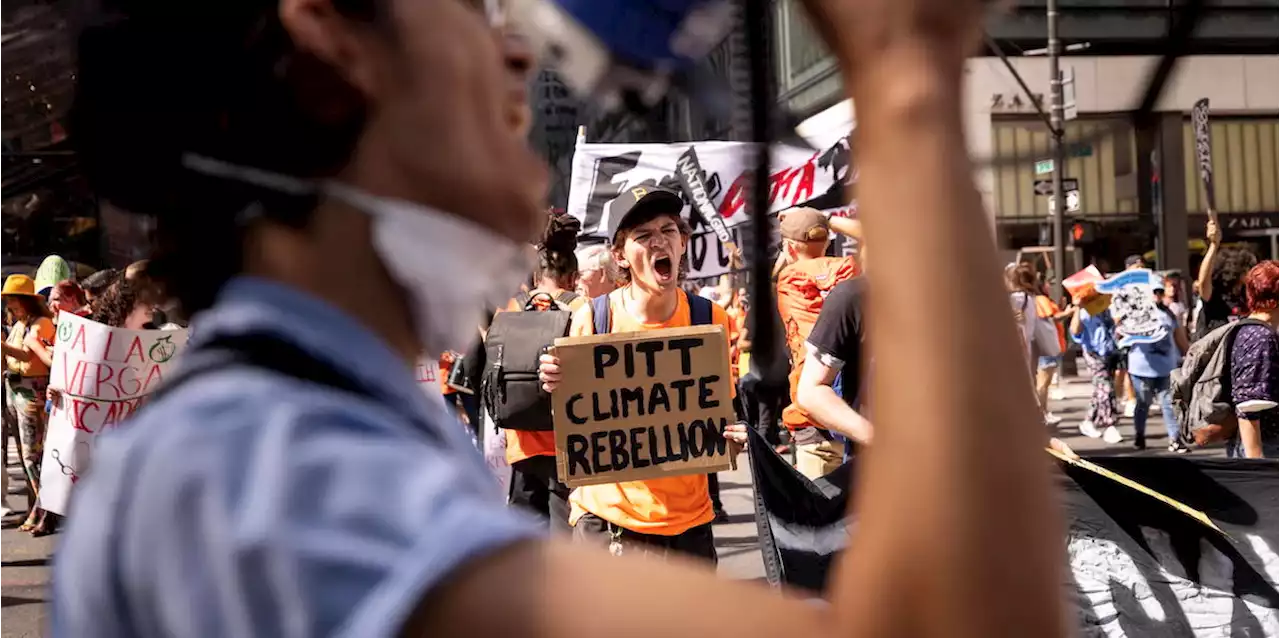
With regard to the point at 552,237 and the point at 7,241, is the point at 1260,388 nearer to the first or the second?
the point at 552,237

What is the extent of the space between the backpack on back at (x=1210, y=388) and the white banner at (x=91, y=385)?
5401mm

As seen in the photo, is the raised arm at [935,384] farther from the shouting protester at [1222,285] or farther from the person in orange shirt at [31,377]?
the person in orange shirt at [31,377]

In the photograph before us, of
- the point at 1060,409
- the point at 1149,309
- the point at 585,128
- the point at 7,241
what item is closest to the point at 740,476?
the point at 1149,309

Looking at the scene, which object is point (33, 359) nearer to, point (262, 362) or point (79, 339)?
point (79, 339)

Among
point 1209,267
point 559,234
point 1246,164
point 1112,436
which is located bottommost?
point 1112,436

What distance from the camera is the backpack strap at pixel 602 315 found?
485 centimetres

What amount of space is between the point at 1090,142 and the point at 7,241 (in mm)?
2538

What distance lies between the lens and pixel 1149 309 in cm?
1176

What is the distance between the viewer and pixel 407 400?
35.9 inches

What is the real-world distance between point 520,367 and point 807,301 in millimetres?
1541

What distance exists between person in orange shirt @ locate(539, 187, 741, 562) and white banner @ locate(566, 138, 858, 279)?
243 millimetres

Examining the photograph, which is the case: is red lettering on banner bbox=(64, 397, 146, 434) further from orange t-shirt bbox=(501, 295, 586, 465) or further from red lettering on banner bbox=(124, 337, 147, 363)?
orange t-shirt bbox=(501, 295, 586, 465)

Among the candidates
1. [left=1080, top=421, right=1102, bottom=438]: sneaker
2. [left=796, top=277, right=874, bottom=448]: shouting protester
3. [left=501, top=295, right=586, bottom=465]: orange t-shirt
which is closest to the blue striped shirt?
[left=796, top=277, right=874, bottom=448]: shouting protester

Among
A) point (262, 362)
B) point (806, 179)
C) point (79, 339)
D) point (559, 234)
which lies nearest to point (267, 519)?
point (262, 362)
